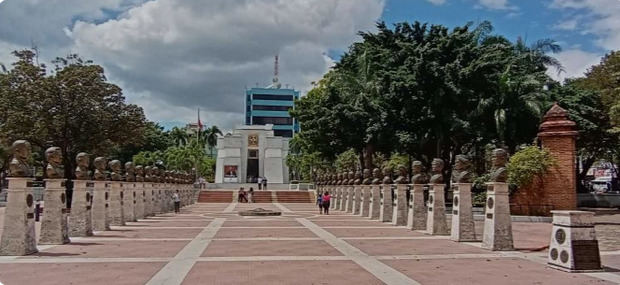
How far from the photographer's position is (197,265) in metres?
10.5

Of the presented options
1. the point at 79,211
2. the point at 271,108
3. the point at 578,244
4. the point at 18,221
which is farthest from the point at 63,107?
the point at 271,108

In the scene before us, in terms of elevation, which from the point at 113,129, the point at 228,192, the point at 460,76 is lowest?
the point at 228,192

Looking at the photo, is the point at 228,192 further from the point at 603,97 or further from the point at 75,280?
the point at 75,280

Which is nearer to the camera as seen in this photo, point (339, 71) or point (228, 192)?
point (339, 71)

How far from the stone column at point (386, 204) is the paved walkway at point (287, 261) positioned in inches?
217

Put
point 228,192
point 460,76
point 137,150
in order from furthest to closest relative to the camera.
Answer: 1. point 137,150
2. point 228,192
3. point 460,76

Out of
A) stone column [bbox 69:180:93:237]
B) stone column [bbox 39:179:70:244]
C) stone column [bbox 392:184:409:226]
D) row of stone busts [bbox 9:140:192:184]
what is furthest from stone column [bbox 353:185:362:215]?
stone column [bbox 39:179:70:244]

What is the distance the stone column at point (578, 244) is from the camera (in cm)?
995

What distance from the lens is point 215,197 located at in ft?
156

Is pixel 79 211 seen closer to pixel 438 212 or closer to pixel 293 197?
pixel 438 212

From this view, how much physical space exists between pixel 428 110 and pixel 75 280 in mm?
20061

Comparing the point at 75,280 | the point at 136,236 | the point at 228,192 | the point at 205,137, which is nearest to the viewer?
the point at 75,280

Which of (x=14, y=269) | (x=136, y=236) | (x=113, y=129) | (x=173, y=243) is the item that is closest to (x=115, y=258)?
(x=14, y=269)

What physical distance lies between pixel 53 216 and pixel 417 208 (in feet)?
34.8
